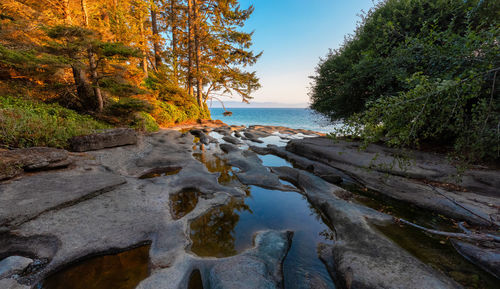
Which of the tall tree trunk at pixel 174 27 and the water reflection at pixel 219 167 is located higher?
the tall tree trunk at pixel 174 27

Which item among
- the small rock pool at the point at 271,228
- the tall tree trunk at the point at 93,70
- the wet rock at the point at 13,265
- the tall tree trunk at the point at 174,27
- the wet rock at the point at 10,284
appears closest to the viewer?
the wet rock at the point at 10,284

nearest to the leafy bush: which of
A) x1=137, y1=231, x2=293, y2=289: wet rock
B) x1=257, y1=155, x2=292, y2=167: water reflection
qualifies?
x1=137, y1=231, x2=293, y2=289: wet rock

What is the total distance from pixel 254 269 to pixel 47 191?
526cm

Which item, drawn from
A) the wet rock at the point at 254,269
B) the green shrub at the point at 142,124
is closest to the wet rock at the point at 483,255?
the wet rock at the point at 254,269

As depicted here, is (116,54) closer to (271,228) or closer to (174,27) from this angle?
(271,228)

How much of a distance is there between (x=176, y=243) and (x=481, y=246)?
610 cm

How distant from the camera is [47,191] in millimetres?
4172

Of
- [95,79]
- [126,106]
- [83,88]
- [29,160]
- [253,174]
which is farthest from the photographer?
[126,106]

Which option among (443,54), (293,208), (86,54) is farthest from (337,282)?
(86,54)

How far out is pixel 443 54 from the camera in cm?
464

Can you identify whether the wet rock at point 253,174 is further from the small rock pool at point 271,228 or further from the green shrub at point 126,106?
the green shrub at point 126,106

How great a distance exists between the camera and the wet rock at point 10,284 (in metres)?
2.30

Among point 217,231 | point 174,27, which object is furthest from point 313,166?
point 174,27

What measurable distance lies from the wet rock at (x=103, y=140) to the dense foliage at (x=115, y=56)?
7.76 feet
